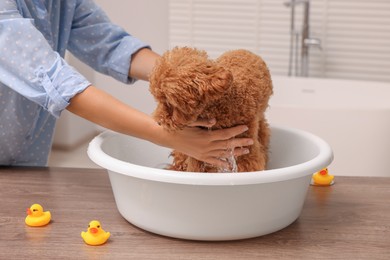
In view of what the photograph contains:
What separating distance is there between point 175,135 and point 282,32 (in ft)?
7.63

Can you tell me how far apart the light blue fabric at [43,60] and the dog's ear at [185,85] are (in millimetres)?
197

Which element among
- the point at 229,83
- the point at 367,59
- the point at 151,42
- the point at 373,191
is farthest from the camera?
the point at 151,42

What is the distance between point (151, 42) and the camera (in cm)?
353

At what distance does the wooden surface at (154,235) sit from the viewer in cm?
97

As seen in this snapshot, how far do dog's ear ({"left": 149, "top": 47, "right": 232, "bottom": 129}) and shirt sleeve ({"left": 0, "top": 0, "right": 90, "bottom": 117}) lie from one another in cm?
20

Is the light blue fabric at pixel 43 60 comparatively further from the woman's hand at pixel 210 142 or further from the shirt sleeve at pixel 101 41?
the woman's hand at pixel 210 142

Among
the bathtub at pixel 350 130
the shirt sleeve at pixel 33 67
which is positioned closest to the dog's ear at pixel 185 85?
the shirt sleeve at pixel 33 67

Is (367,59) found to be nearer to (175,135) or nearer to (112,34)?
(112,34)

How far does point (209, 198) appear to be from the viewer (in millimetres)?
970

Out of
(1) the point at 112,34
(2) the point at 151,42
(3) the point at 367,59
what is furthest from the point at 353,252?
(2) the point at 151,42

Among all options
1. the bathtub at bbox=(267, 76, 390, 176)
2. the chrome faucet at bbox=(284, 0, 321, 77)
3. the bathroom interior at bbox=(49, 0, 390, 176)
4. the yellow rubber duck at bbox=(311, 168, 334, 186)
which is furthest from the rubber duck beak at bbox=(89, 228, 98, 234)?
the chrome faucet at bbox=(284, 0, 321, 77)

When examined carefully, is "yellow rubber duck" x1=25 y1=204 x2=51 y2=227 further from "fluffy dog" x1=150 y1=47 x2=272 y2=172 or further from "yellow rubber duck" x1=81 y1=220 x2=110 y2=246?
"fluffy dog" x1=150 y1=47 x2=272 y2=172

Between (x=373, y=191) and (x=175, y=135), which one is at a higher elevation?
(x=175, y=135)

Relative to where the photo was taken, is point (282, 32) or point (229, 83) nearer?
point (229, 83)
